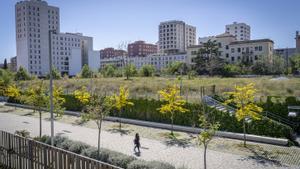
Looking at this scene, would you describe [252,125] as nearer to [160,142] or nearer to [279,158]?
[279,158]

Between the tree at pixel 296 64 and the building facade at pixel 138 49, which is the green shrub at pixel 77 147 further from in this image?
the building facade at pixel 138 49

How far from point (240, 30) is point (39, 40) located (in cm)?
10254

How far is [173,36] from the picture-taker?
486 ft

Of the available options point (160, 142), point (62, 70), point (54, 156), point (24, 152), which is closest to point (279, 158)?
point (160, 142)

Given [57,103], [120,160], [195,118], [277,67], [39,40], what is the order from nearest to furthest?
1. [120,160]
2. [195,118]
3. [57,103]
4. [277,67]
5. [39,40]

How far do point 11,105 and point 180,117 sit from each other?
107 feet

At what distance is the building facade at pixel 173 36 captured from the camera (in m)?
148

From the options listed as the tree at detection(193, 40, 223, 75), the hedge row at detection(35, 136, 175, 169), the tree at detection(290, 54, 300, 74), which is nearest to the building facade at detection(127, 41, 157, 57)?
the tree at detection(193, 40, 223, 75)

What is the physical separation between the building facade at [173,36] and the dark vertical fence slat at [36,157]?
13276 cm

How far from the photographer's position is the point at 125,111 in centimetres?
2983

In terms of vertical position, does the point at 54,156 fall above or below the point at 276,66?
below

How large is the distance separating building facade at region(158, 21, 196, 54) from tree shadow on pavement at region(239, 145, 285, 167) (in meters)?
127

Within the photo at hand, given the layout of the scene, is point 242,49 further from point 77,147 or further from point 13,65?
point 13,65

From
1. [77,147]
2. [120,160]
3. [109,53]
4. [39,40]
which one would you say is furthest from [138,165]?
[109,53]
